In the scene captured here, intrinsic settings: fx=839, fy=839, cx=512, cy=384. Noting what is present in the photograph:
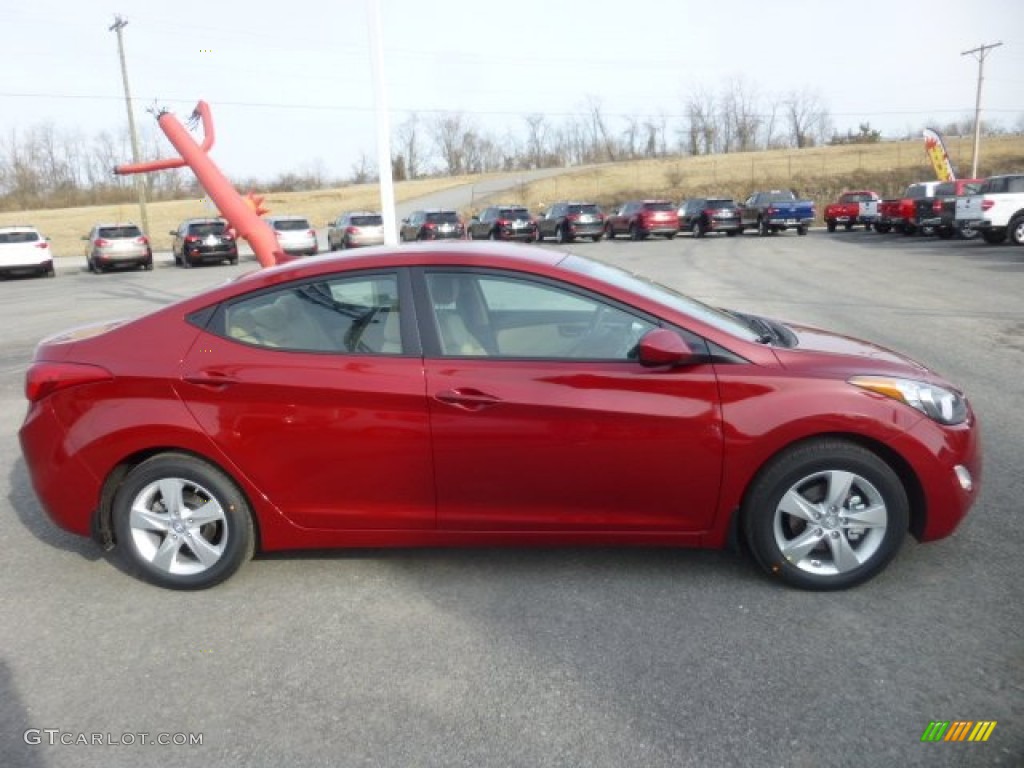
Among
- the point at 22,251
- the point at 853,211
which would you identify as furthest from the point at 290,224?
the point at 853,211

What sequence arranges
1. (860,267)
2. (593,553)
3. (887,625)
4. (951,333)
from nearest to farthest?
(887,625) < (593,553) < (951,333) < (860,267)

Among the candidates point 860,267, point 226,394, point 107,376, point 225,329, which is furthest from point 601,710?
point 860,267

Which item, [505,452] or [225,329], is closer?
[505,452]

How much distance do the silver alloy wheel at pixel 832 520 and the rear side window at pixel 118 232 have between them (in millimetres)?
29443

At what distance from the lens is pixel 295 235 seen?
102ft

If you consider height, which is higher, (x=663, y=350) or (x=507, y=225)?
(x=663, y=350)

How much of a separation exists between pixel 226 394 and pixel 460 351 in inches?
42.3

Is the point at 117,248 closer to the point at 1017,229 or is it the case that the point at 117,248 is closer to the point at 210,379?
the point at 1017,229

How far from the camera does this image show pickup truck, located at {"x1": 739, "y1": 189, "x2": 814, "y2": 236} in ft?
111

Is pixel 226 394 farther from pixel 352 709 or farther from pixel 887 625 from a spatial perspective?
pixel 887 625

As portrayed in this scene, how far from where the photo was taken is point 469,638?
3.41m

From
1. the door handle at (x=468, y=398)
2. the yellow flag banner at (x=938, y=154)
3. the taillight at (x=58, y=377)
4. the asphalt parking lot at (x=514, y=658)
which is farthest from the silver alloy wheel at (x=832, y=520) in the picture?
the yellow flag banner at (x=938, y=154)

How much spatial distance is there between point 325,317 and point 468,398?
2.71ft

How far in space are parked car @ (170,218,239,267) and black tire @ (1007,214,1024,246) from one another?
2443cm
